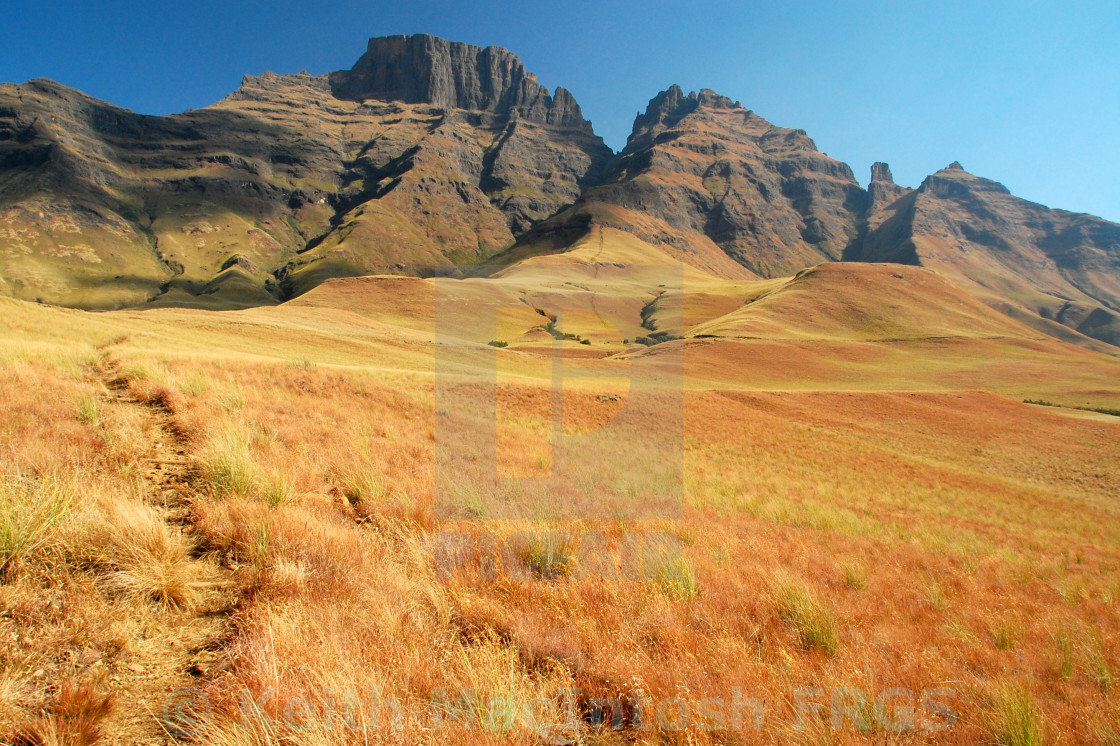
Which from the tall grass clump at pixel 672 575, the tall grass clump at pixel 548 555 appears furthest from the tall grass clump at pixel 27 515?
the tall grass clump at pixel 672 575

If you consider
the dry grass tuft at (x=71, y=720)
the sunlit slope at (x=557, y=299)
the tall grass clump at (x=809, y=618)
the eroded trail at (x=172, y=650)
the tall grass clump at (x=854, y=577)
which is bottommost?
the tall grass clump at (x=854, y=577)

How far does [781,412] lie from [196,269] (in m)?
210

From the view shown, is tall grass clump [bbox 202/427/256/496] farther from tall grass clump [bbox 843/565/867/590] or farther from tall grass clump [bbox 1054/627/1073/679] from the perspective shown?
tall grass clump [bbox 1054/627/1073/679]

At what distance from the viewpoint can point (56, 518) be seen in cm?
328

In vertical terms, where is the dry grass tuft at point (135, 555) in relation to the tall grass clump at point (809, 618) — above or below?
above

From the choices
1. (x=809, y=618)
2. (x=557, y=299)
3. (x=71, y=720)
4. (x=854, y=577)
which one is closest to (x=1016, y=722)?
(x=809, y=618)

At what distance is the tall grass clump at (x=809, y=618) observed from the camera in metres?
4.02

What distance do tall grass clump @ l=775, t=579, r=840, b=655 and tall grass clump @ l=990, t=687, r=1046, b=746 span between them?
99 cm

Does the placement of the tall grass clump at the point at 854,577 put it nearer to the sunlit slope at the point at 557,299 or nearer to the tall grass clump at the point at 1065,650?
the tall grass clump at the point at 1065,650

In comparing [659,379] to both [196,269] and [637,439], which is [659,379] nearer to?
[637,439]

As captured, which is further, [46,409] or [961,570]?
[961,570]

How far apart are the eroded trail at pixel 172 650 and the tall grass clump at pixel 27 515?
700 millimetres

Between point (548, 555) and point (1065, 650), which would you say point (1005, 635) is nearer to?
point (1065, 650)

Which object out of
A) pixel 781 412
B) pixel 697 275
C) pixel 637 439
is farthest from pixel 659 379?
pixel 697 275
